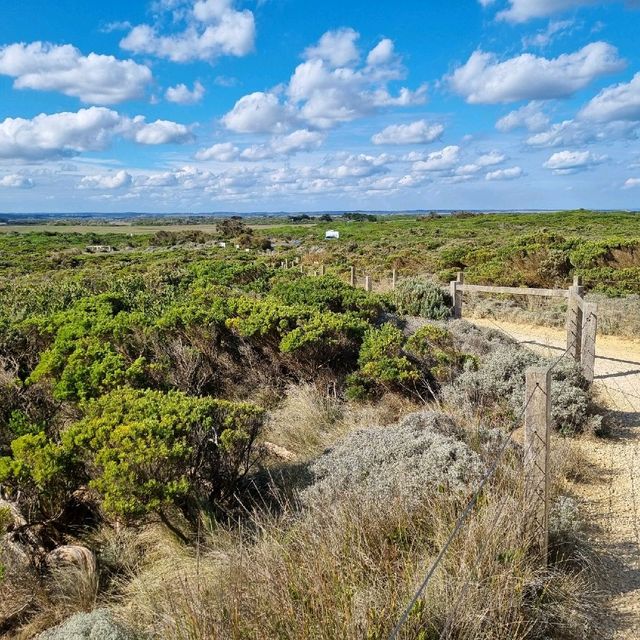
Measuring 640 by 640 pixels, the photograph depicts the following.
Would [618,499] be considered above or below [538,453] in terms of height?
below

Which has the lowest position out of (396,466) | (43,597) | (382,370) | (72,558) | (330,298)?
(43,597)

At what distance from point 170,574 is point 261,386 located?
407 cm

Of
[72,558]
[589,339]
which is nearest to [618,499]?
[589,339]

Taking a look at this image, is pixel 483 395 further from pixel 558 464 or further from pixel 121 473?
pixel 121 473

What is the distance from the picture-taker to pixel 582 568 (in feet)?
12.1

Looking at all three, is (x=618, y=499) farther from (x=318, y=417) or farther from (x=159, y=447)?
(x=159, y=447)

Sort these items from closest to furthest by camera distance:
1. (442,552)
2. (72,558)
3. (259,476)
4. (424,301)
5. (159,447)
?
(442,552) → (72,558) → (159,447) → (259,476) → (424,301)

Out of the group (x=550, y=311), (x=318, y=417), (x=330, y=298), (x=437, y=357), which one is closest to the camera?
(x=318, y=417)

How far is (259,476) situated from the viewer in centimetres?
509

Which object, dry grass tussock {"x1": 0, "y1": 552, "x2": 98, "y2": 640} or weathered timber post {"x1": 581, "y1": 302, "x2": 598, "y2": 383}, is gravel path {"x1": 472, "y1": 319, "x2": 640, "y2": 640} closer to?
weathered timber post {"x1": 581, "y1": 302, "x2": 598, "y2": 383}

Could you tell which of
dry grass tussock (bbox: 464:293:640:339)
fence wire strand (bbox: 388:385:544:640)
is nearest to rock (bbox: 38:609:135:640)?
fence wire strand (bbox: 388:385:544:640)

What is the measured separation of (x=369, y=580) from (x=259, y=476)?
212 cm

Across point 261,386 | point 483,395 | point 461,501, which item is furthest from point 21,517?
point 483,395

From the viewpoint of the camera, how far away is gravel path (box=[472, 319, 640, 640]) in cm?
340
